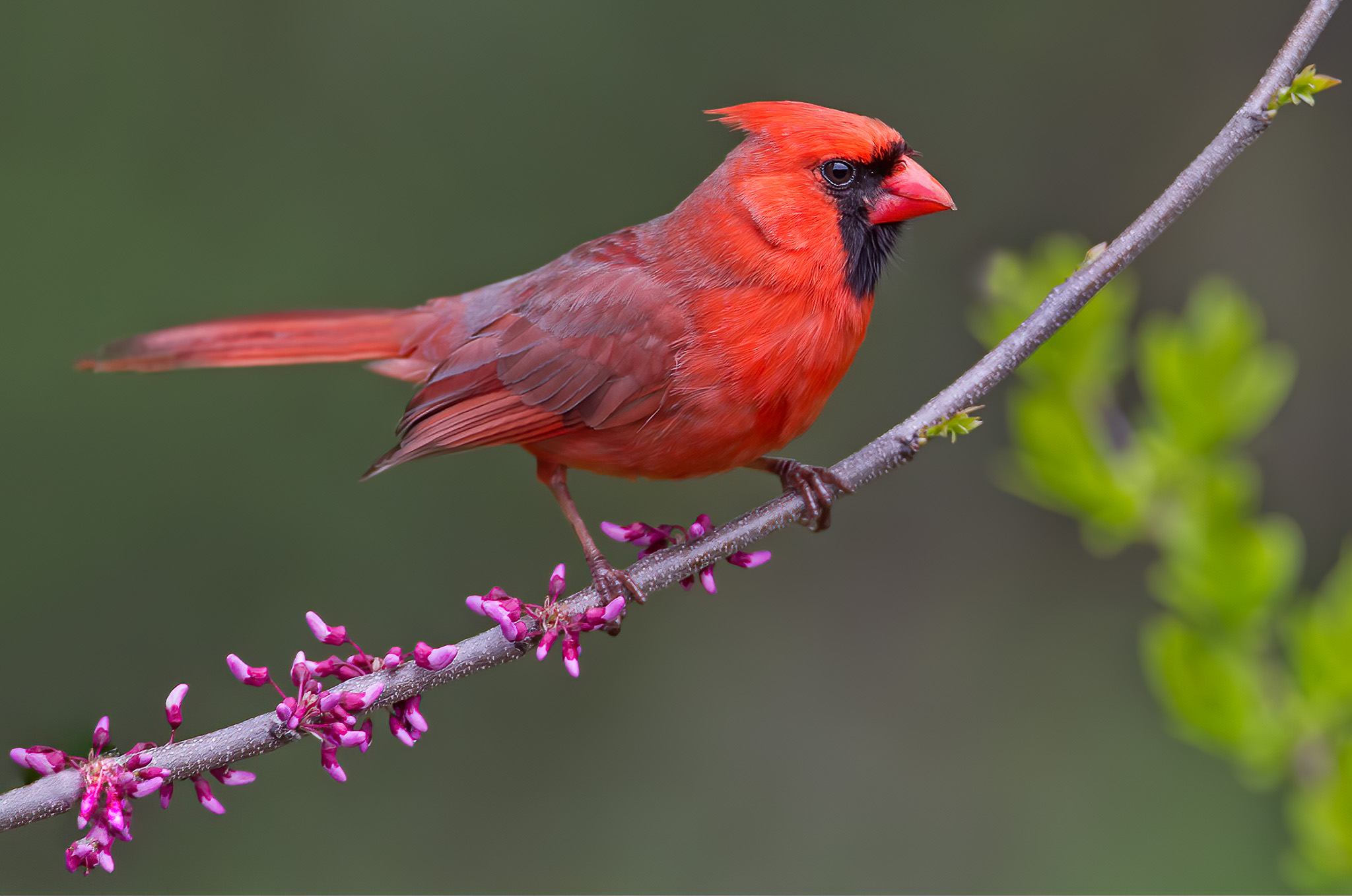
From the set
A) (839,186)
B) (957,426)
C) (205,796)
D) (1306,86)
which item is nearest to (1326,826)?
(957,426)

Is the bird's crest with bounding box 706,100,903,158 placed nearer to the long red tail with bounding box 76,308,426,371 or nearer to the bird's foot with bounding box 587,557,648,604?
the bird's foot with bounding box 587,557,648,604

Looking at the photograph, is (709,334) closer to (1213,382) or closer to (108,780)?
(1213,382)

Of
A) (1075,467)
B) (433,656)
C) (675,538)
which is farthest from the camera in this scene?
(675,538)

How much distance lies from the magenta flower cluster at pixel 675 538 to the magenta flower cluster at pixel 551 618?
0.16 metres

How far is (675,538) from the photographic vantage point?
2045mm

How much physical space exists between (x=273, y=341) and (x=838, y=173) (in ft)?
4.52

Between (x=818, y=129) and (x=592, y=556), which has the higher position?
(x=818, y=129)

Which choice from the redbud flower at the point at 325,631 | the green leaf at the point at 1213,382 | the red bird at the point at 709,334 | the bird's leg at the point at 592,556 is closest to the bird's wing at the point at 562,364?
the red bird at the point at 709,334

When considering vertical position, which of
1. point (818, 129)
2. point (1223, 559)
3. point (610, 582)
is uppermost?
point (818, 129)

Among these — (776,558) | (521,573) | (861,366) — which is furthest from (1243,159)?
(521,573)

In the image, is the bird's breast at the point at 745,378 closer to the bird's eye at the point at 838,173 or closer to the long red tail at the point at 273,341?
the bird's eye at the point at 838,173

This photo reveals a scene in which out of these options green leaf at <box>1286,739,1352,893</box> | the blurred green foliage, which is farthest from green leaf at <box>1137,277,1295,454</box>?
green leaf at <box>1286,739,1352,893</box>

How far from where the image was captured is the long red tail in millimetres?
2643

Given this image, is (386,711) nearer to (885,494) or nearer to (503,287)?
(503,287)
